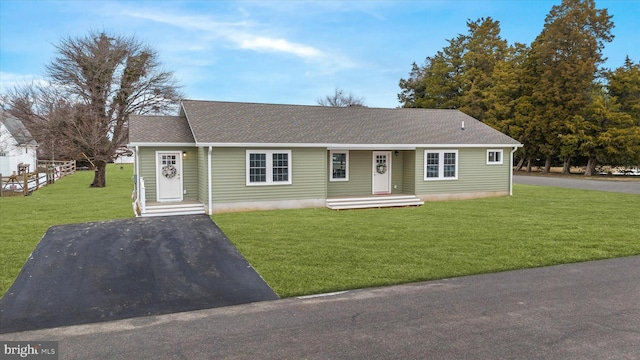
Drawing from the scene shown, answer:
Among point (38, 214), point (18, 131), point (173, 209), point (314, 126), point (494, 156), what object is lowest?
point (38, 214)

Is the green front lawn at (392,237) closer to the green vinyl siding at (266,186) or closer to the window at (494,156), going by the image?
the green vinyl siding at (266,186)

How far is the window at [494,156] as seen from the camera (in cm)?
1883

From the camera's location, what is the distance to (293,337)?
465 cm

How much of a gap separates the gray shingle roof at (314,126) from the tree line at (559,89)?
19.4 meters

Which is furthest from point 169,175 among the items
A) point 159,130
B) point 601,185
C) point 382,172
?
point 601,185

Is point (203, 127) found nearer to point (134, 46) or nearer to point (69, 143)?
point (69, 143)

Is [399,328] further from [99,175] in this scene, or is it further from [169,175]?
[99,175]

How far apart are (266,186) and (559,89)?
3208cm

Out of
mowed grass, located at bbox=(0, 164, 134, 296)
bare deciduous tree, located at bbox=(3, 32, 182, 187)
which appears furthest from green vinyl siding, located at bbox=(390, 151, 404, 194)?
bare deciduous tree, located at bbox=(3, 32, 182, 187)

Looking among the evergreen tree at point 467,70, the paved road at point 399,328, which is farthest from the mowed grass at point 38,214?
the evergreen tree at point 467,70

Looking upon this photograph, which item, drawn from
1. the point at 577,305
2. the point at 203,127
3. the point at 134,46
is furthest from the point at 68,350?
the point at 134,46

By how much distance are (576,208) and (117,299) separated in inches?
623

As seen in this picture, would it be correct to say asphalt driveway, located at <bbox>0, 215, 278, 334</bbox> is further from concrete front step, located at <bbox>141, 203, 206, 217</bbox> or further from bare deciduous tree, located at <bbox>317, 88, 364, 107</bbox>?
bare deciduous tree, located at <bbox>317, 88, 364, 107</bbox>

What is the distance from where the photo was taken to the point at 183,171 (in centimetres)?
1540
